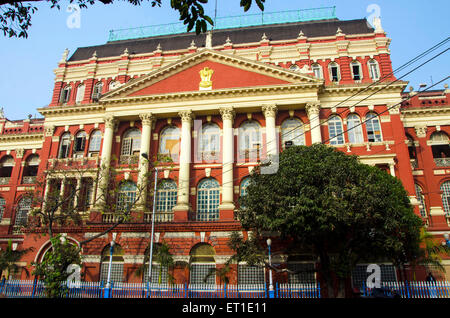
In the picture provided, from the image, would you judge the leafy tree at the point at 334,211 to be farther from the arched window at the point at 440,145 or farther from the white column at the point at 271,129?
the arched window at the point at 440,145

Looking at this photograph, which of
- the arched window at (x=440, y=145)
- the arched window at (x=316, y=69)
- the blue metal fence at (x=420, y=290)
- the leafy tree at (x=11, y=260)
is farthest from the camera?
the arched window at (x=316, y=69)

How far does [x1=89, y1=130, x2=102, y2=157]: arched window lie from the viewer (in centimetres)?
3469

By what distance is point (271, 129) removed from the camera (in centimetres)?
3069

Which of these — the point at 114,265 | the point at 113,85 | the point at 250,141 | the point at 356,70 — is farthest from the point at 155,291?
the point at 356,70

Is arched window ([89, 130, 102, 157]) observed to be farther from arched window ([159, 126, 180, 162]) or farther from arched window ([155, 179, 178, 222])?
arched window ([155, 179, 178, 222])

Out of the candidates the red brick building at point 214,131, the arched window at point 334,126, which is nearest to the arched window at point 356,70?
the red brick building at point 214,131

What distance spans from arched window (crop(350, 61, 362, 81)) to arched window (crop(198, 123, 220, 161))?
14427 mm

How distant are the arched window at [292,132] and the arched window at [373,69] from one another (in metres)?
9.20

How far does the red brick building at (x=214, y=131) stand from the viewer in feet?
91.0

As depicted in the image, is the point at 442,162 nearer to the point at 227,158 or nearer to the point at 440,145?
the point at 440,145

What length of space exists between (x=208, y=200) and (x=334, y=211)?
13.1 meters

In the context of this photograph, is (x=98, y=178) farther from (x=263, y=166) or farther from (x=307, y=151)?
(x=307, y=151)

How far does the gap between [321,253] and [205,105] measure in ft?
53.9
